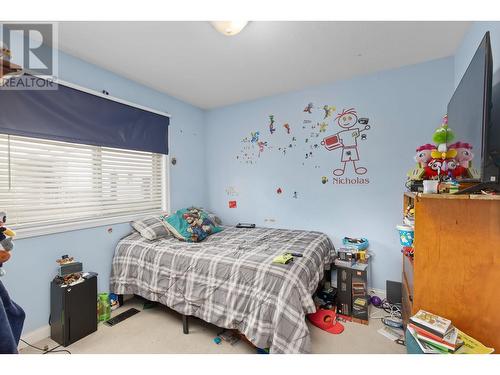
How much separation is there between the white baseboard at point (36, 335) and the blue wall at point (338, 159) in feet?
7.17

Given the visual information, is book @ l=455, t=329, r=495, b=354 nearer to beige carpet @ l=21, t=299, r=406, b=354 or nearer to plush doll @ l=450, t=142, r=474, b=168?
beige carpet @ l=21, t=299, r=406, b=354

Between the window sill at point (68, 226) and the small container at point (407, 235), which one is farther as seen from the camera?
the window sill at point (68, 226)

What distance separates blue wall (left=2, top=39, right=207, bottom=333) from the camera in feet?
5.97

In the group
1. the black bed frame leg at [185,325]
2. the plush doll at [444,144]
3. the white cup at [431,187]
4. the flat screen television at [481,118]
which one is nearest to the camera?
the flat screen television at [481,118]

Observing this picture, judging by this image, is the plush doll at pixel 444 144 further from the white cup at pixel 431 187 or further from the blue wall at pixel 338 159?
the blue wall at pixel 338 159

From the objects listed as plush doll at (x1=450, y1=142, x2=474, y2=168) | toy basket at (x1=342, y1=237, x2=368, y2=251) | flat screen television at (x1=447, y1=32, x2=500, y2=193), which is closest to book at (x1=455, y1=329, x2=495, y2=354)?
flat screen television at (x1=447, y1=32, x2=500, y2=193)

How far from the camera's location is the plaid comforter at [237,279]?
1.54 meters

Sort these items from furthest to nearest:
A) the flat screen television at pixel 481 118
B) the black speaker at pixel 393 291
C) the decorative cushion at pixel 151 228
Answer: the decorative cushion at pixel 151 228 < the black speaker at pixel 393 291 < the flat screen television at pixel 481 118

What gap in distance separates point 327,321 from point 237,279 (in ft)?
3.22

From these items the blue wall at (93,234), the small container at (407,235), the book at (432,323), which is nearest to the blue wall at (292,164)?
the blue wall at (93,234)

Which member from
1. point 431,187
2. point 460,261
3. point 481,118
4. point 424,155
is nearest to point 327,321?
point 460,261

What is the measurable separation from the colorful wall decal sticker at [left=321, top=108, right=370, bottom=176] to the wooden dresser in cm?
139

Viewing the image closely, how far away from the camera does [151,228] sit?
2.54 meters
